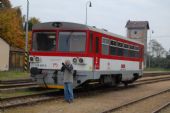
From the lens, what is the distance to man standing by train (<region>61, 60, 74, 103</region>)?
16.9 m

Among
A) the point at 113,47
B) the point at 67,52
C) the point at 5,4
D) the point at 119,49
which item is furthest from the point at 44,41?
the point at 5,4

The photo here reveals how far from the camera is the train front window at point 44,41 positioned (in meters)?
19.0

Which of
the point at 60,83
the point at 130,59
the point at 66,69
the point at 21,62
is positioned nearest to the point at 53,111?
the point at 66,69

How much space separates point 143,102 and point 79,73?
2898 mm

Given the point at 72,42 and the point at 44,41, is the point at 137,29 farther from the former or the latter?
the point at 72,42

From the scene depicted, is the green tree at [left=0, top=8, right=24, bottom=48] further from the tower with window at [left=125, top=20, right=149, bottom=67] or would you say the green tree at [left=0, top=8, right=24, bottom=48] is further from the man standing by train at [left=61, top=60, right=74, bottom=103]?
the tower with window at [left=125, top=20, right=149, bottom=67]

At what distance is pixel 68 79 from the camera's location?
1703 cm

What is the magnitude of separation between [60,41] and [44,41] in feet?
2.90

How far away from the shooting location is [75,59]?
Result: 1831cm

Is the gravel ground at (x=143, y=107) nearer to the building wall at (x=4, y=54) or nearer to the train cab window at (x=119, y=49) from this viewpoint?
the train cab window at (x=119, y=49)

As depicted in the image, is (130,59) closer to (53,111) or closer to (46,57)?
(46,57)

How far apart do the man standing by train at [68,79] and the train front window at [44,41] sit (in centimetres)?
208

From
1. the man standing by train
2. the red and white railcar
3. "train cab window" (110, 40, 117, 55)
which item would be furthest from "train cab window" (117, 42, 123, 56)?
the man standing by train

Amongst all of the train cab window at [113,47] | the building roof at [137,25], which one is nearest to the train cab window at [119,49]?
the train cab window at [113,47]
